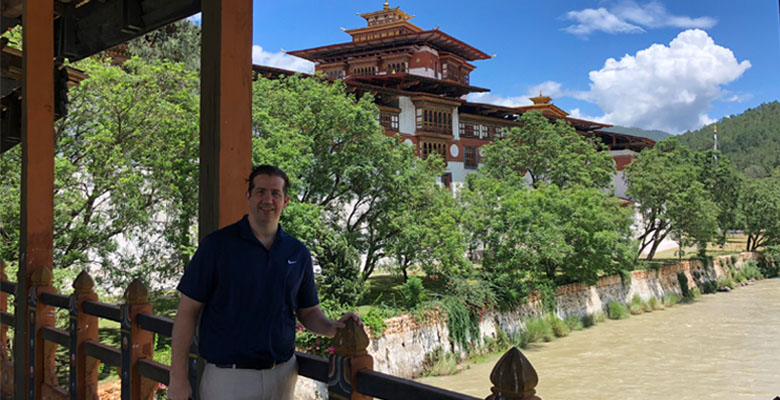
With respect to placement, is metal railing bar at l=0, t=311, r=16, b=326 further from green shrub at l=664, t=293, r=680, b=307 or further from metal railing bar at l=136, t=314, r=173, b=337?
green shrub at l=664, t=293, r=680, b=307

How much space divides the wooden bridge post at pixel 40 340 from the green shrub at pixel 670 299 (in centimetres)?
2538

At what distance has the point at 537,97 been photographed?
118ft

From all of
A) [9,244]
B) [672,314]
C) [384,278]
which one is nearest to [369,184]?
[384,278]

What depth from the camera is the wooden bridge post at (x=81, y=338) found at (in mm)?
3283

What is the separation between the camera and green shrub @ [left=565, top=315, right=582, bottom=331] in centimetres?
2014

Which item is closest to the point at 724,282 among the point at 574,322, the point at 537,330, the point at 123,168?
the point at 574,322

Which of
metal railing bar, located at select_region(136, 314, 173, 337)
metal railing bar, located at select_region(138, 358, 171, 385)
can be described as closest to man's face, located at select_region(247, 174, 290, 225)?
metal railing bar, located at select_region(136, 314, 173, 337)

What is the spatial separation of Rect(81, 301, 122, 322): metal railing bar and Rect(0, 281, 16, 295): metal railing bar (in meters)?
1.30

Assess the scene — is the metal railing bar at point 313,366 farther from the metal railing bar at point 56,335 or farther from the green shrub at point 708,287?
the green shrub at point 708,287

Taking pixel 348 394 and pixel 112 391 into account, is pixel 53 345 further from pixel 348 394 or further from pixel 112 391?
pixel 112 391

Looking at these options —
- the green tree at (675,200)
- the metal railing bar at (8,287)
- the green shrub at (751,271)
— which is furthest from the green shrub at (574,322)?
the metal railing bar at (8,287)

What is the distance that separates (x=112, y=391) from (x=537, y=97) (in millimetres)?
30806

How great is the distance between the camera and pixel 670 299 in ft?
83.5

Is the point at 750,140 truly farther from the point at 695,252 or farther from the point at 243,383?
the point at 243,383
